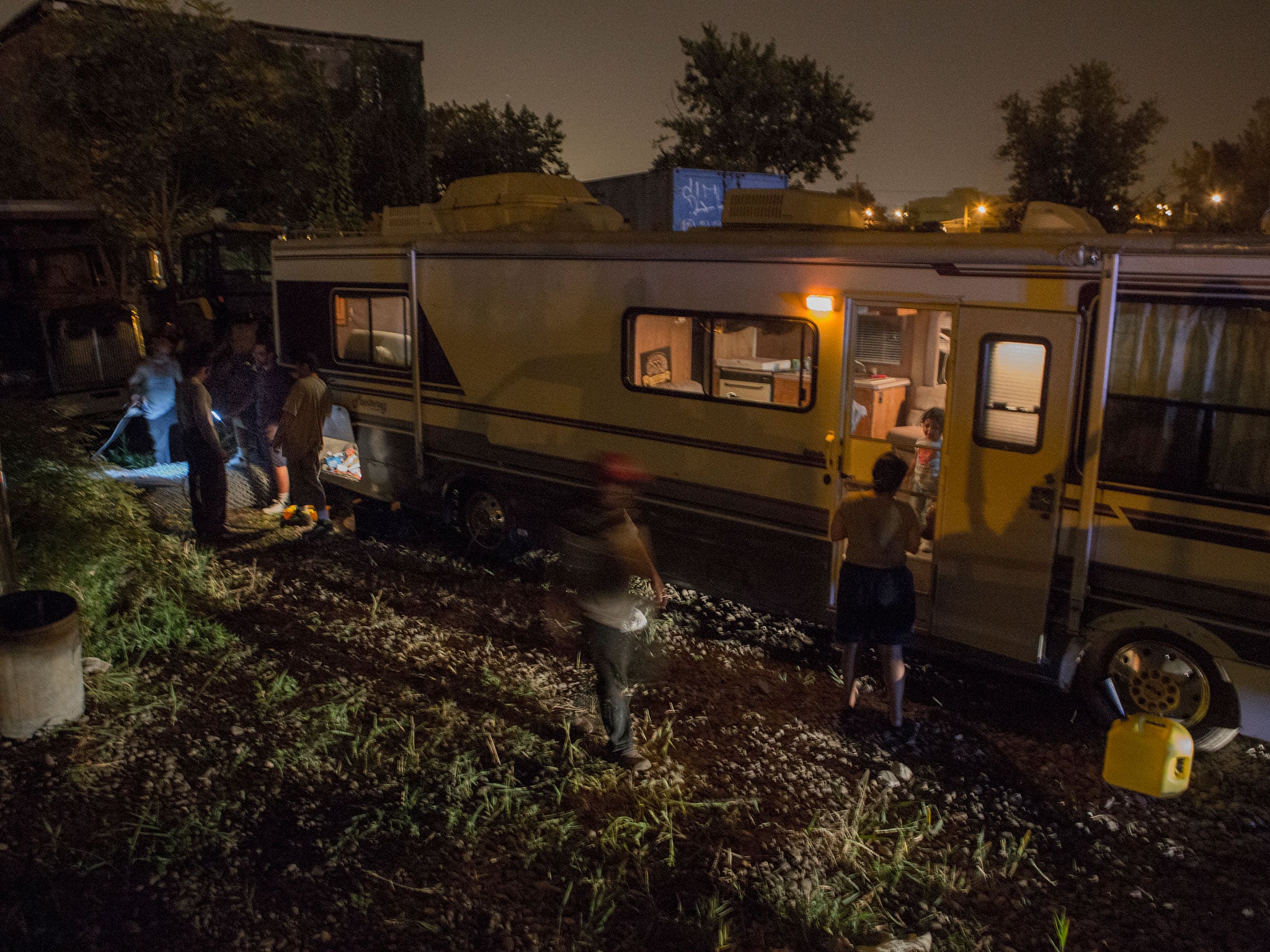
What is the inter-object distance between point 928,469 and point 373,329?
504 cm

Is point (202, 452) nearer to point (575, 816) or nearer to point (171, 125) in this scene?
point (575, 816)

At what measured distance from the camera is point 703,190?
57.1ft

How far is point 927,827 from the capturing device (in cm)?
457

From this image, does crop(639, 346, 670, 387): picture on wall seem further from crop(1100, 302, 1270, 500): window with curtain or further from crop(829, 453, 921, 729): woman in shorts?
crop(1100, 302, 1270, 500): window with curtain

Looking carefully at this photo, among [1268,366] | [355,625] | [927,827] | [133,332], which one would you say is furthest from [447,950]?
[133,332]

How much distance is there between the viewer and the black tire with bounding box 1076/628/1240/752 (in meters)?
5.13

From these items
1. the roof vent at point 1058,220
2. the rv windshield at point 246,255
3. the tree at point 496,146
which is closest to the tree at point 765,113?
the tree at point 496,146

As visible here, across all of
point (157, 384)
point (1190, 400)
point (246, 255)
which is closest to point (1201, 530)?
point (1190, 400)

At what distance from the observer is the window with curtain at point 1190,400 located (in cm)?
479

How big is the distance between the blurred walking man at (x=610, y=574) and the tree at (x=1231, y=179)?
39.2 m

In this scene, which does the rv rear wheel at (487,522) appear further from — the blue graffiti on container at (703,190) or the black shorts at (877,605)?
the blue graffiti on container at (703,190)

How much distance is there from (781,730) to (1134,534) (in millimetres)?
2135

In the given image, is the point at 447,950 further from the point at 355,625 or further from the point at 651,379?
the point at 651,379

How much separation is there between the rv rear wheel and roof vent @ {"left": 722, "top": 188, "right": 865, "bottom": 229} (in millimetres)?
3110
